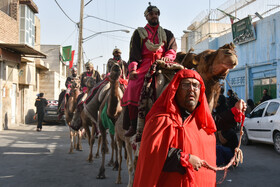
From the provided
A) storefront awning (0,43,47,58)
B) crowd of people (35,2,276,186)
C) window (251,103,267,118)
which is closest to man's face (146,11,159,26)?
crowd of people (35,2,276,186)

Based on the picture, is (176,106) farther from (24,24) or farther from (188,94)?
(24,24)

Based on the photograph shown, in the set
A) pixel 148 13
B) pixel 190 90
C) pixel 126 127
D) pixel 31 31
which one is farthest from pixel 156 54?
pixel 31 31

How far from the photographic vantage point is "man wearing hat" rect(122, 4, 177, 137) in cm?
504

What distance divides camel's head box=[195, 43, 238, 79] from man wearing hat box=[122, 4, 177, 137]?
0.97m

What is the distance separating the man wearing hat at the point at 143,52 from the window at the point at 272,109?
293 inches

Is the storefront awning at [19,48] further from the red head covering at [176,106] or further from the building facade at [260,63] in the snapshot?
the red head covering at [176,106]

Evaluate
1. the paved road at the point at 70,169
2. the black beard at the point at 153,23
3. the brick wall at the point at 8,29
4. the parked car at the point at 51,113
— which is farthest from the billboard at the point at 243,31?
the black beard at the point at 153,23

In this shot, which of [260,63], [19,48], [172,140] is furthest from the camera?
[260,63]

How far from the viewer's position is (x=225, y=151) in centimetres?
799

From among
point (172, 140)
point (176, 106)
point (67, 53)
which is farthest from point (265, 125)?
point (67, 53)

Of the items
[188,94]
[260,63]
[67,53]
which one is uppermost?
[67,53]

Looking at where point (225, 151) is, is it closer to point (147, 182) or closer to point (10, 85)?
point (147, 182)

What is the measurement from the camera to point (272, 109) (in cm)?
1151

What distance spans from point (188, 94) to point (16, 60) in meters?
19.6
